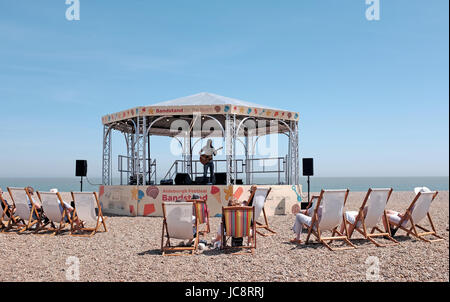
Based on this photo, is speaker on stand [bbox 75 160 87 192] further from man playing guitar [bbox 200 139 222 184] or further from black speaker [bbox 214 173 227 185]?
black speaker [bbox 214 173 227 185]

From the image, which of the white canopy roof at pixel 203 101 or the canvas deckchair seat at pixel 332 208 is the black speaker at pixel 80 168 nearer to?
the white canopy roof at pixel 203 101

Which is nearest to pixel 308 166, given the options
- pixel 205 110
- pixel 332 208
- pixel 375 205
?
pixel 205 110

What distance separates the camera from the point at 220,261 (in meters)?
4.71

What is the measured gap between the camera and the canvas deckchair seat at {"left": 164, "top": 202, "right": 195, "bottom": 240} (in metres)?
5.16

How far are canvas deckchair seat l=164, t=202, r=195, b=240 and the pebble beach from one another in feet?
1.17

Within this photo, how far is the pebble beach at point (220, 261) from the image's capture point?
3980 mm

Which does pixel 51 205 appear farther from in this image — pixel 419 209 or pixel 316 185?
pixel 316 185

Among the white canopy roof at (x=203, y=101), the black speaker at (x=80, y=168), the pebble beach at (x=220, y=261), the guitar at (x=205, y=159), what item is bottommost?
the pebble beach at (x=220, y=261)

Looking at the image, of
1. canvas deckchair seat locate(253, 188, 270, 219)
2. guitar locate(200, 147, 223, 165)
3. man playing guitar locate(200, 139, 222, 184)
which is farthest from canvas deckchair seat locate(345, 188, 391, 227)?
guitar locate(200, 147, 223, 165)

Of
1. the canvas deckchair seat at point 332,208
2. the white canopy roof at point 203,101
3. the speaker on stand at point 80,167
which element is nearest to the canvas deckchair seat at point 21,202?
the white canopy roof at point 203,101

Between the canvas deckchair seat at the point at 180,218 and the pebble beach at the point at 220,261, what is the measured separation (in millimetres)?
355

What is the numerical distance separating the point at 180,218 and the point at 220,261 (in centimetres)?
85

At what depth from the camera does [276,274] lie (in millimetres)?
4051

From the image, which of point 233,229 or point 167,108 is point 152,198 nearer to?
point 167,108
